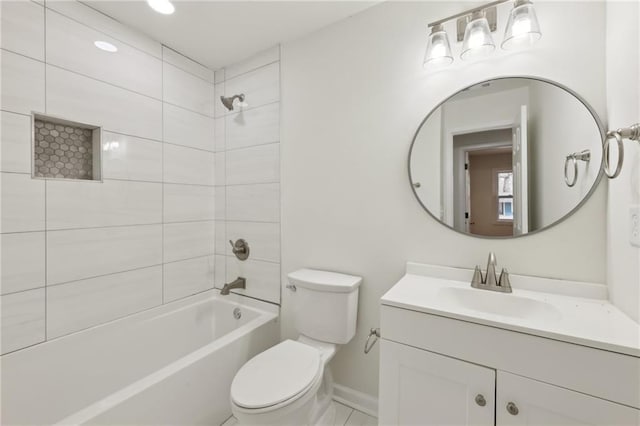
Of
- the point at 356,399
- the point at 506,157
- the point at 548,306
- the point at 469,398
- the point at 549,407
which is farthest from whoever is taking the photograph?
the point at 356,399

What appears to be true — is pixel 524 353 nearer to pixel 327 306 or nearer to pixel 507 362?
pixel 507 362

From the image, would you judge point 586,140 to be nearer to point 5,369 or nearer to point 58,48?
point 58,48

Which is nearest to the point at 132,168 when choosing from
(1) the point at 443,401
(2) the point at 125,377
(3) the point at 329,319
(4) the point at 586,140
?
(2) the point at 125,377

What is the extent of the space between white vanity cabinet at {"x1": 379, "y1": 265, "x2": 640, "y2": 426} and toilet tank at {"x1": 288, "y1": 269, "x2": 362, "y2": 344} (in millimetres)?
387

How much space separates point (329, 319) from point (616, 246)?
1.25m

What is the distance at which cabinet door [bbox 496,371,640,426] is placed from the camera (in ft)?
2.48

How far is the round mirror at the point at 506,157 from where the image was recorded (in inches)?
44.9

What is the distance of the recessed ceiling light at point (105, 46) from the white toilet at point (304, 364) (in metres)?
1.74

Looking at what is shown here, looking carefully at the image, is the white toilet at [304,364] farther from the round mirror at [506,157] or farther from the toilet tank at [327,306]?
the round mirror at [506,157]

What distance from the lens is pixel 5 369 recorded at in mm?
1246

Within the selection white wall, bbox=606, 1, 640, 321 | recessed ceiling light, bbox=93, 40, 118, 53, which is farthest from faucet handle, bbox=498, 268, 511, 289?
recessed ceiling light, bbox=93, 40, 118, 53

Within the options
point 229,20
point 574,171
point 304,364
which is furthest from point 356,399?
point 229,20

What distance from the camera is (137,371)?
169cm

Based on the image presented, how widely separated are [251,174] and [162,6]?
42.2 inches
